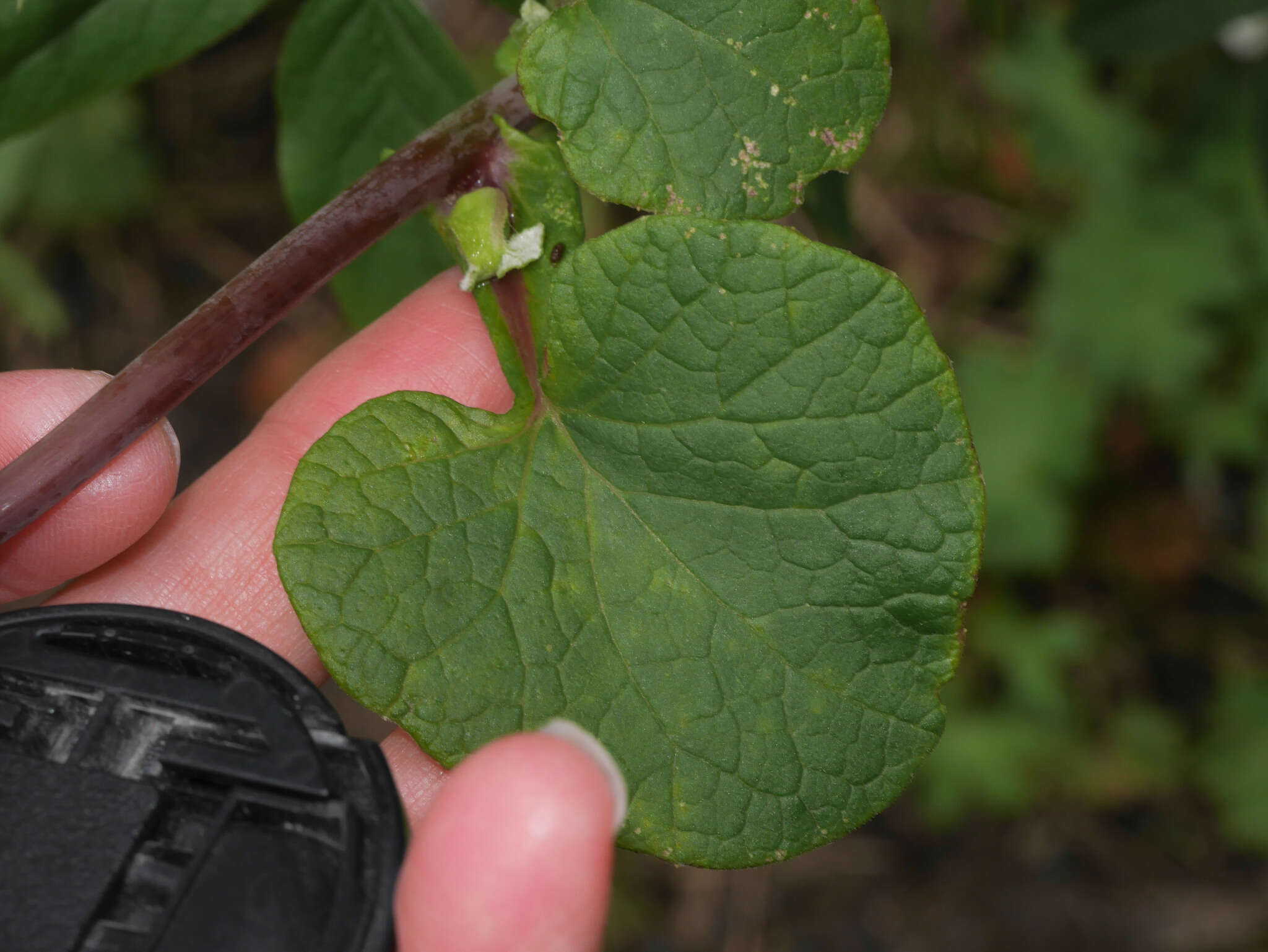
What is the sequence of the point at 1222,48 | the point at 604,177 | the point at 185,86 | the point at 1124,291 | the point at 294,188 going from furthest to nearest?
the point at 185,86, the point at 1124,291, the point at 1222,48, the point at 294,188, the point at 604,177

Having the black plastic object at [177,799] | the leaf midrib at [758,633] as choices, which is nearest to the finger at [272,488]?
the black plastic object at [177,799]

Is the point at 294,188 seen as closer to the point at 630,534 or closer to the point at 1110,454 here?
the point at 630,534

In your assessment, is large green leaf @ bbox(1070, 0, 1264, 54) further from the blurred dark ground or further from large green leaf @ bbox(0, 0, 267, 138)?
large green leaf @ bbox(0, 0, 267, 138)

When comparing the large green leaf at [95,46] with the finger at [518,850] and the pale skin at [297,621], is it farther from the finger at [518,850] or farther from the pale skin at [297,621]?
the finger at [518,850]

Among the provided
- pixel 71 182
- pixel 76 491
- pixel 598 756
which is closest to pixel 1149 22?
pixel 598 756

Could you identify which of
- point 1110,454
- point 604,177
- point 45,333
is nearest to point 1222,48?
point 1110,454

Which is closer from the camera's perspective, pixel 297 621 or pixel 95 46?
pixel 95 46

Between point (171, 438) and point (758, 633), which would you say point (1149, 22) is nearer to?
point (758, 633)
